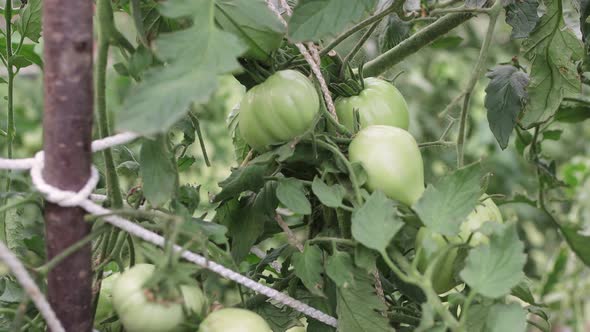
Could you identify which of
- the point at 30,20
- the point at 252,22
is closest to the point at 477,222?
the point at 252,22

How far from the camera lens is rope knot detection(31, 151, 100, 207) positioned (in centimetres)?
49

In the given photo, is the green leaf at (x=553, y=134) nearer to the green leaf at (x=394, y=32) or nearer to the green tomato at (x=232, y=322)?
the green leaf at (x=394, y=32)

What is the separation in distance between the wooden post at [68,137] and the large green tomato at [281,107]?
6.5 inches

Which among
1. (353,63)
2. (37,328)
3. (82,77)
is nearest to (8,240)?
(37,328)

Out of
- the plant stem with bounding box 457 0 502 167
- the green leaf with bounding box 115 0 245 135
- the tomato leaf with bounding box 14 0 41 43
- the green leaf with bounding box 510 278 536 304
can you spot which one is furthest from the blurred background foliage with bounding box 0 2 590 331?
the green leaf with bounding box 115 0 245 135

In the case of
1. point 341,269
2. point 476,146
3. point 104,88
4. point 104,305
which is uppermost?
point 104,88

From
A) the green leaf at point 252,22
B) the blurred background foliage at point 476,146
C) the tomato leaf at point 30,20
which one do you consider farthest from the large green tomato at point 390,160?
the blurred background foliage at point 476,146

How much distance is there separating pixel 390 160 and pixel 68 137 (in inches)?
10.1

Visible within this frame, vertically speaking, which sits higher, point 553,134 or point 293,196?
point 293,196

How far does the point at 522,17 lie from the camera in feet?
2.50

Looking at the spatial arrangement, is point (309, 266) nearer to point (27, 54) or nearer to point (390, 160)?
point (390, 160)

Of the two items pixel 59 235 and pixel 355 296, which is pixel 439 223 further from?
pixel 59 235

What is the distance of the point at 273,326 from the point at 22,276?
10.1 inches

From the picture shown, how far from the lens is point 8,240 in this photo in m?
0.73
